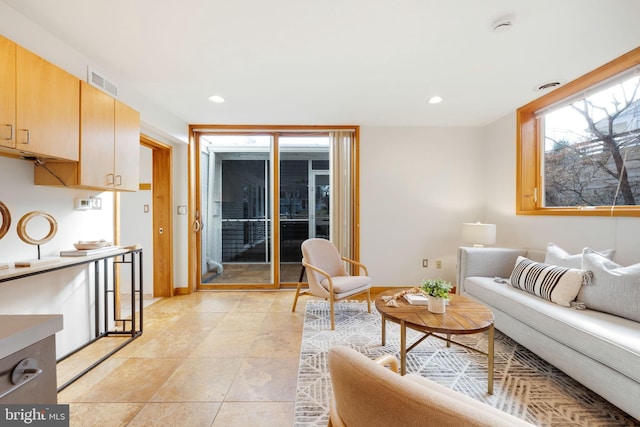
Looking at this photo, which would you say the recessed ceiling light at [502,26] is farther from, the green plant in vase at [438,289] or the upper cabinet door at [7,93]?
the upper cabinet door at [7,93]

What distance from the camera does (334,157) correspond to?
154 inches

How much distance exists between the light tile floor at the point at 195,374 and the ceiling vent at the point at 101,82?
2318 millimetres

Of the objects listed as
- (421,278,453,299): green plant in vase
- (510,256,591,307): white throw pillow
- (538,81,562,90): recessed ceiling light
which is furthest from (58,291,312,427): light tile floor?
(538,81,562,90): recessed ceiling light

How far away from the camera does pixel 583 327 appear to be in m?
1.65

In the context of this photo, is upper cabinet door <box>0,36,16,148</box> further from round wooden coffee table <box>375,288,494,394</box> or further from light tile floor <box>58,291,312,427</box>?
round wooden coffee table <box>375,288,494,394</box>

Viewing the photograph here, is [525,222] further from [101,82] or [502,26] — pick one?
[101,82]

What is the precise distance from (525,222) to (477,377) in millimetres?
2145

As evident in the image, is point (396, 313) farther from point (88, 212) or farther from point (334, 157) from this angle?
point (88, 212)

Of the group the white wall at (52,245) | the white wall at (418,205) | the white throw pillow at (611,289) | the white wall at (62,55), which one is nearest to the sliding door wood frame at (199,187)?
the white wall at (418,205)

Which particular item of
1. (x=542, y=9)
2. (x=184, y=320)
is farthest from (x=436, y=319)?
(x=184, y=320)

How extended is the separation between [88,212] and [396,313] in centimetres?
282

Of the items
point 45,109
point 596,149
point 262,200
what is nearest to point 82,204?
point 45,109

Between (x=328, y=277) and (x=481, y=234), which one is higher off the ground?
(x=481, y=234)

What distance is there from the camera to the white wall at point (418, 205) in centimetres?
391
